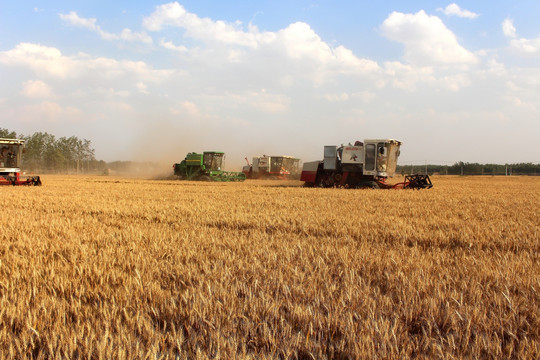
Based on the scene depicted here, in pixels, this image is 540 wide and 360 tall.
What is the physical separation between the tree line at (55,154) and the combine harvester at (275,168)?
179ft

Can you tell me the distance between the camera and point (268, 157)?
4012 centimetres

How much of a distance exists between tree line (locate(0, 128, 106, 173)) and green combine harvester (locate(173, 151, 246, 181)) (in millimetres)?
55916

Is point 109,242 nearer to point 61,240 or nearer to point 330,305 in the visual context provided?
point 61,240

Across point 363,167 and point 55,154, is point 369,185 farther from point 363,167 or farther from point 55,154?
point 55,154

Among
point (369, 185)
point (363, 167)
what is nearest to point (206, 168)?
point (363, 167)

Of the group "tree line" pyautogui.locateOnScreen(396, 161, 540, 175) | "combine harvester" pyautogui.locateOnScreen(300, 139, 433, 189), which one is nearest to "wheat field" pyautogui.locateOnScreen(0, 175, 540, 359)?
Answer: "combine harvester" pyautogui.locateOnScreen(300, 139, 433, 189)

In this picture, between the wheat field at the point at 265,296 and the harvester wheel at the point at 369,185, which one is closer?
the wheat field at the point at 265,296

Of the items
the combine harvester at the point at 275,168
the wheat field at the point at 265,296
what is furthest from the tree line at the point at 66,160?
the wheat field at the point at 265,296

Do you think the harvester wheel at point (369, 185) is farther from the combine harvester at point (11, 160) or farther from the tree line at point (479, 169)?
the tree line at point (479, 169)

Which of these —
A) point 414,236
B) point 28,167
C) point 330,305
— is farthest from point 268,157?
point 28,167

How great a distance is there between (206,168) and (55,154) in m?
62.0

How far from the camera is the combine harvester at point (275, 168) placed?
39.4 m

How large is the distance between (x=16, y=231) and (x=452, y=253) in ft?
18.2

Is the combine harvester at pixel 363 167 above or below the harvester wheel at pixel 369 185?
above
